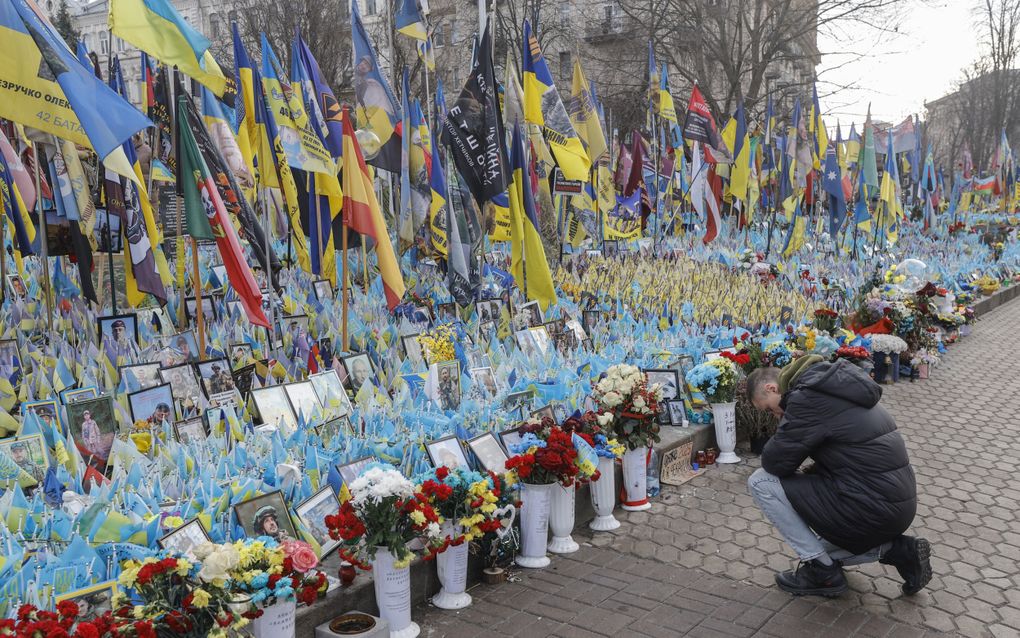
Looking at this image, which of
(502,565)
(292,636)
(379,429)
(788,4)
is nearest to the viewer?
(292,636)

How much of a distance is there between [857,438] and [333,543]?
9.07ft

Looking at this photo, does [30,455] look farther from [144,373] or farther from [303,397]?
[303,397]

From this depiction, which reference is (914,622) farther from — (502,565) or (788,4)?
(788,4)

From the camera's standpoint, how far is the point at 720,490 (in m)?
6.53

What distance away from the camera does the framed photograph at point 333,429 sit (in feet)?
17.2

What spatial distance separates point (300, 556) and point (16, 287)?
607 cm

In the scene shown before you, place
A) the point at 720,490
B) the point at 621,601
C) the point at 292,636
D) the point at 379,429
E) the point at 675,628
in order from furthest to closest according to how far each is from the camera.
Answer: the point at 720,490 → the point at 379,429 → the point at 621,601 → the point at 675,628 → the point at 292,636

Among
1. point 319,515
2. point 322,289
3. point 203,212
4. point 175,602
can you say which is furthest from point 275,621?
point 322,289

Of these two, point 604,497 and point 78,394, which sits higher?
point 78,394

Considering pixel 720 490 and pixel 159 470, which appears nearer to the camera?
pixel 159 470

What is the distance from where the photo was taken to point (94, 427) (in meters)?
5.07

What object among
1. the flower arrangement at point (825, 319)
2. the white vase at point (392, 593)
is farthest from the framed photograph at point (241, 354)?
the flower arrangement at point (825, 319)

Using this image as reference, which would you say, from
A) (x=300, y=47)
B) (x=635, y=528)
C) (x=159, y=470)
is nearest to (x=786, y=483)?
(x=635, y=528)

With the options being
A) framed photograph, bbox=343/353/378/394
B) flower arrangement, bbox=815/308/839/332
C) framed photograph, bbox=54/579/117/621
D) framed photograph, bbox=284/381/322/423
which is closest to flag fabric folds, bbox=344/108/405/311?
framed photograph, bbox=343/353/378/394
